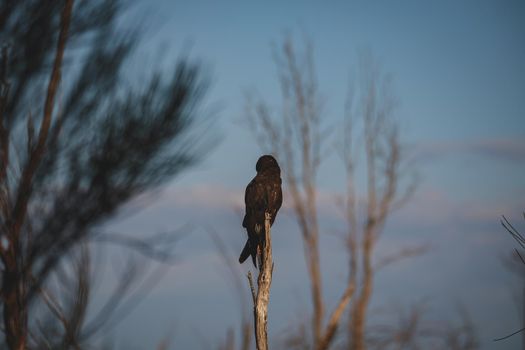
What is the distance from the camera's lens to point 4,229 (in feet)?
10.8

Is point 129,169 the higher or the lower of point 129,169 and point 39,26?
the lower

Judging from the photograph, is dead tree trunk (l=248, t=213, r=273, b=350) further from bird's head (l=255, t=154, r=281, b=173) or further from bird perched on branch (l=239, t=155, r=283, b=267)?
bird's head (l=255, t=154, r=281, b=173)

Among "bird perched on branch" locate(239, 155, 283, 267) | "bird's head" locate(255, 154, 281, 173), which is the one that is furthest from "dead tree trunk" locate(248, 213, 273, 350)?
"bird's head" locate(255, 154, 281, 173)

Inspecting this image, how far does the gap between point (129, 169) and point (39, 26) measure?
1276mm

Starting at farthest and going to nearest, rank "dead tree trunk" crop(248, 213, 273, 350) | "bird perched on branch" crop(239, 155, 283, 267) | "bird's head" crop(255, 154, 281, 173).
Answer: "bird's head" crop(255, 154, 281, 173) → "bird perched on branch" crop(239, 155, 283, 267) → "dead tree trunk" crop(248, 213, 273, 350)

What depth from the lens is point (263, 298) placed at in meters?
4.23

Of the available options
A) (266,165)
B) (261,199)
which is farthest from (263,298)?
(266,165)

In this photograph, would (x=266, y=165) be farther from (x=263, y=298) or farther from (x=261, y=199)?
(x=263, y=298)

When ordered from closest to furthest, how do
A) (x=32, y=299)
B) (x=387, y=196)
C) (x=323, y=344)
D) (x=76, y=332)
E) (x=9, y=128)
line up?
(x=76, y=332)
(x=32, y=299)
(x=9, y=128)
(x=323, y=344)
(x=387, y=196)

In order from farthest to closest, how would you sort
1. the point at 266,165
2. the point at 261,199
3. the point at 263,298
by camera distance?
the point at 266,165 → the point at 261,199 → the point at 263,298

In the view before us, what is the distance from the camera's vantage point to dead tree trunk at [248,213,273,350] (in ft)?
13.6

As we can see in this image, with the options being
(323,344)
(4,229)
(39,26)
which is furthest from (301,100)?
(4,229)

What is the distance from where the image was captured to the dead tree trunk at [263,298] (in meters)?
4.15

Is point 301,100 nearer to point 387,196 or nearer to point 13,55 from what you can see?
point 387,196
